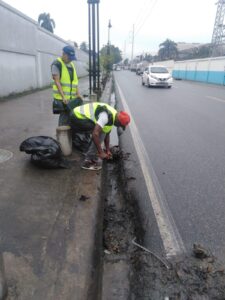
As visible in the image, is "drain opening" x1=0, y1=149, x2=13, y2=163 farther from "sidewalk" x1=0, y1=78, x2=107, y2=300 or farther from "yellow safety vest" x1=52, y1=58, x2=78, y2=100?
"yellow safety vest" x1=52, y1=58, x2=78, y2=100

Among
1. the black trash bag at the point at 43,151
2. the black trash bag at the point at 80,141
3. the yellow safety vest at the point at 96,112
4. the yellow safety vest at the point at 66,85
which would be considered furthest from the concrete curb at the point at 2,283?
the yellow safety vest at the point at 66,85

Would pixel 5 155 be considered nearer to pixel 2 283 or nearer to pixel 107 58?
pixel 2 283

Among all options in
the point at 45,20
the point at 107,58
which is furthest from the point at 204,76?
the point at 45,20

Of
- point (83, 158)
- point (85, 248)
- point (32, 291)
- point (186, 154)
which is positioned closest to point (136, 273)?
point (85, 248)

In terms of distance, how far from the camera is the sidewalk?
2.29 metres

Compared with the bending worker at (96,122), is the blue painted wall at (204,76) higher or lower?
Answer: lower

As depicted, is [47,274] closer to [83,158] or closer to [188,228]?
[188,228]

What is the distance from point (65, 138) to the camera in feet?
16.5

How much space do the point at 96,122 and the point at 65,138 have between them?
2.72ft

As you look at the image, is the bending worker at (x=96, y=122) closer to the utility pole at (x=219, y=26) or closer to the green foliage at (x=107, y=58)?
the green foliage at (x=107, y=58)

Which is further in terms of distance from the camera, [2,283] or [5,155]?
[5,155]

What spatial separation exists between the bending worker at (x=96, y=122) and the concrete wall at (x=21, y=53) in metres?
8.32

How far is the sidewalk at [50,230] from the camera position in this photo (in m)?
2.29

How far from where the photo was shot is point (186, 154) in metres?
5.84
